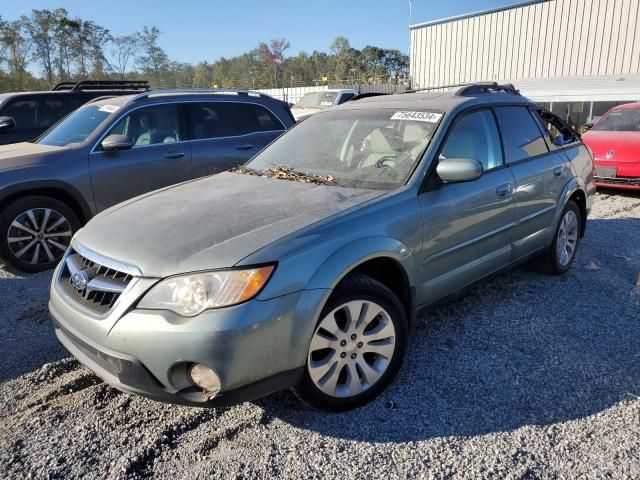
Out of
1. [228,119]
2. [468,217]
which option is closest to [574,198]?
[468,217]

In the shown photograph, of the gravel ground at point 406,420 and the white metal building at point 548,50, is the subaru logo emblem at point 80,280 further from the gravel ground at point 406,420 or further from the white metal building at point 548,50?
the white metal building at point 548,50

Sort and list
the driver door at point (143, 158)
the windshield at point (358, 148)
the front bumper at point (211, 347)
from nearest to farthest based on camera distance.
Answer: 1. the front bumper at point (211, 347)
2. the windshield at point (358, 148)
3. the driver door at point (143, 158)

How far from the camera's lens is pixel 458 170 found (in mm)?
3021

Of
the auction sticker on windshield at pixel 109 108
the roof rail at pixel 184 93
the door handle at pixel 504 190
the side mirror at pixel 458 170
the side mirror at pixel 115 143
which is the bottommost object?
the door handle at pixel 504 190

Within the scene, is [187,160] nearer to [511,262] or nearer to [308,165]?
[308,165]

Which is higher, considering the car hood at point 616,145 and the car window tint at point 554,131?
the car window tint at point 554,131

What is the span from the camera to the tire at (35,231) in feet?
15.8

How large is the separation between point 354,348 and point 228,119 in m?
4.29

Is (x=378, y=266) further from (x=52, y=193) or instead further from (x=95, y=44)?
(x=95, y=44)

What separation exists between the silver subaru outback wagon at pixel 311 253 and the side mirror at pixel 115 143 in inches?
74.4

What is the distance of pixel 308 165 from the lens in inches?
142

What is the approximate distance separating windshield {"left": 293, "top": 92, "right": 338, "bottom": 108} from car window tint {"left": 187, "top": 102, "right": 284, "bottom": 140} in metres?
8.43

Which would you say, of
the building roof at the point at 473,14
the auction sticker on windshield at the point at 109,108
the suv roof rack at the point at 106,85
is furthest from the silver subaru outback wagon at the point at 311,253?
the building roof at the point at 473,14

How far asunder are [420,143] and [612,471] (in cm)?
208
